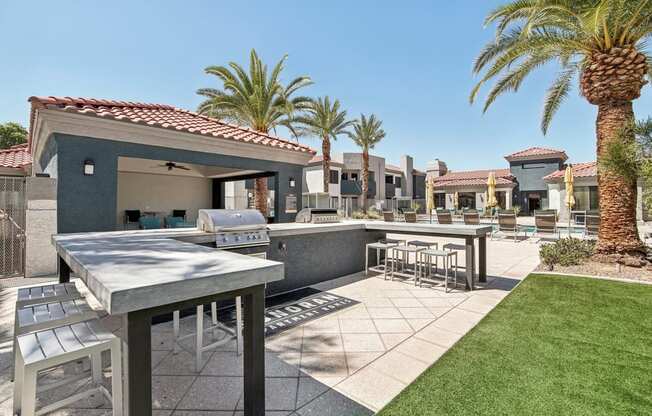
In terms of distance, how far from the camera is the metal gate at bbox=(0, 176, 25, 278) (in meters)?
7.14

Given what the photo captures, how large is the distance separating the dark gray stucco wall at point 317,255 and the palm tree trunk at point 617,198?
670cm

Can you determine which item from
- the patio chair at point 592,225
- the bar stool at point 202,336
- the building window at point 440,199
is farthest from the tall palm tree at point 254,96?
the building window at point 440,199

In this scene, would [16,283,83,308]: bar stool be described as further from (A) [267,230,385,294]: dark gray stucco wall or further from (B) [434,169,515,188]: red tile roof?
(B) [434,169,515,188]: red tile roof

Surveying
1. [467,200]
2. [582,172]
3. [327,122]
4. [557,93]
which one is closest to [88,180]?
[557,93]

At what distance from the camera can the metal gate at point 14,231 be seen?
7.14 m

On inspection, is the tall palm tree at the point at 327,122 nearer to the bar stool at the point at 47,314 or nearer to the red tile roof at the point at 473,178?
the red tile roof at the point at 473,178

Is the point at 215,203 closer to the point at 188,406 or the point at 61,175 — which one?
the point at 61,175

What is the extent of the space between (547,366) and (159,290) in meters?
4.38

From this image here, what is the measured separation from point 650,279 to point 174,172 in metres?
16.6

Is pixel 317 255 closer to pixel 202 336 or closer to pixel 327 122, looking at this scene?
pixel 202 336

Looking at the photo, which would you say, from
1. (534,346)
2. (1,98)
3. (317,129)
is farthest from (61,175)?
(317,129)

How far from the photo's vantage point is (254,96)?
1534 centimetres

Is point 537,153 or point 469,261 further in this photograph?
point 537,153

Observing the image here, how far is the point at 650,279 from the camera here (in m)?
7.23
